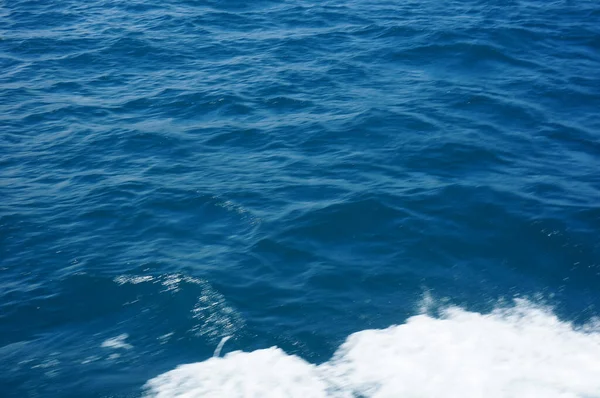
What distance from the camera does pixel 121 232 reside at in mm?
15531

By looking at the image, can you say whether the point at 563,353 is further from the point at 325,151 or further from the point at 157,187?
the point at 157,187

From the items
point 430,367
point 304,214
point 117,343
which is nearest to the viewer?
point 430,367

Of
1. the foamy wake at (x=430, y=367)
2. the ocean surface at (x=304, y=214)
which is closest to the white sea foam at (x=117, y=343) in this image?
the ocean surface at (x=304, y=214)

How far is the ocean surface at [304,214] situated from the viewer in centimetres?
1166

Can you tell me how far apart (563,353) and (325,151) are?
935cm

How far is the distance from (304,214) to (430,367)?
5.67 metres

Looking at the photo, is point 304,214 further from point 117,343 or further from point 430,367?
point 117,343

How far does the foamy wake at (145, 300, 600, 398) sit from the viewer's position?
1098cm

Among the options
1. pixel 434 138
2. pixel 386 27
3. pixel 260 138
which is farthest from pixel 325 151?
pixel 386 27

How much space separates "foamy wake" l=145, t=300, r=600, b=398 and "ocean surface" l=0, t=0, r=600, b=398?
5 centimetres

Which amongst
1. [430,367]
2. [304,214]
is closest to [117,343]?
[304,214]

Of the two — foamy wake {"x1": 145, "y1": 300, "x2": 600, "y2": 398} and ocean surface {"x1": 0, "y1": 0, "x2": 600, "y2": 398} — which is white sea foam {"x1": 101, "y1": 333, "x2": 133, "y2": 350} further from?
foamy wake {"x1": 145, "y1": 300, "x2": 600, "y2": 398}

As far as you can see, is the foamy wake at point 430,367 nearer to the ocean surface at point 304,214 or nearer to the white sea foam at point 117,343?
the ocean surface at point 304,214

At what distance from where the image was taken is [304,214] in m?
15.7
